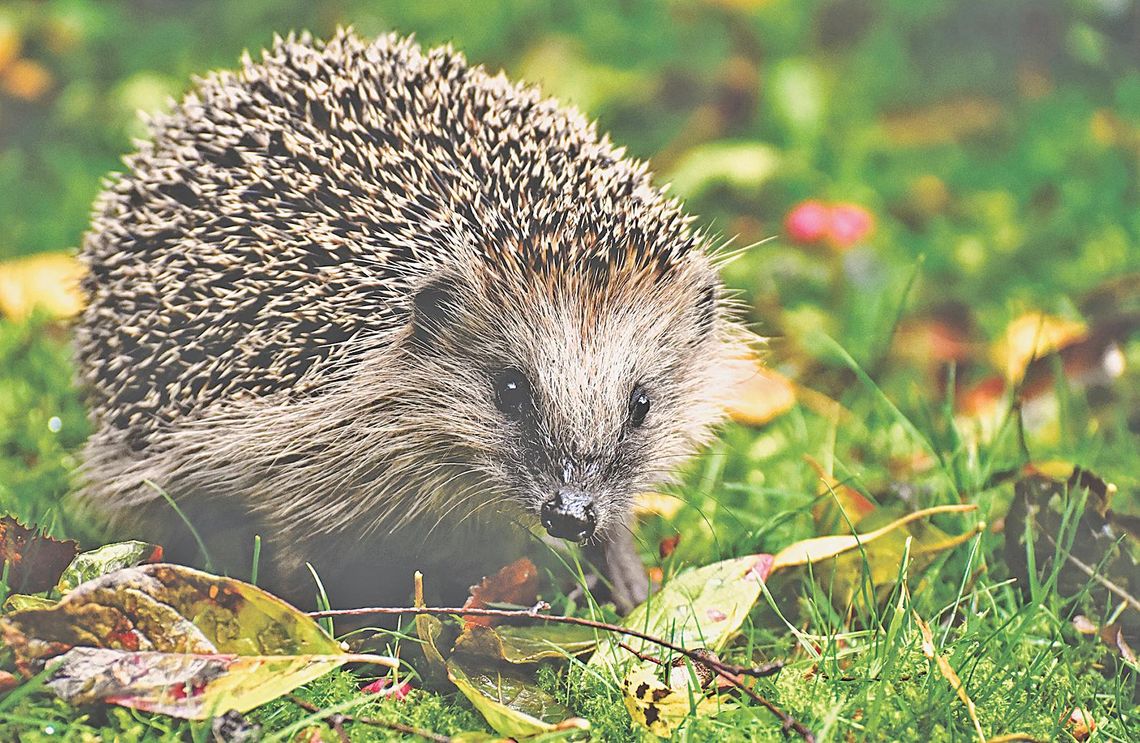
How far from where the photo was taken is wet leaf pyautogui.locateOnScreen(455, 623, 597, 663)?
194cm

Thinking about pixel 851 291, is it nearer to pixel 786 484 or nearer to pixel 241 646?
pixel 786 484

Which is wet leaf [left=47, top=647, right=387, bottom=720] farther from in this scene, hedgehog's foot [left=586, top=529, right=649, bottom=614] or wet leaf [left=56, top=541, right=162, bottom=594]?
hedgehog's foot [left=586, top=529, right=649, bottom=614]

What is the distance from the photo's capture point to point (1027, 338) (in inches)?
134

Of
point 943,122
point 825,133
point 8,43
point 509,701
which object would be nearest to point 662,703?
point 509,701

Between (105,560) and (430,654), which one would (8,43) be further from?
(430,654)

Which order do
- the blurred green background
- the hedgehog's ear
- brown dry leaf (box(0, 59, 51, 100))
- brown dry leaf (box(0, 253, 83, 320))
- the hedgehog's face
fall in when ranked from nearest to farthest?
the hedgehog's face, the hedgehog's ear, brown dry leaf (box(0, 253, 83, 320)), the blurred green background, brown dry leaf (box(0, 59, 51, 100))

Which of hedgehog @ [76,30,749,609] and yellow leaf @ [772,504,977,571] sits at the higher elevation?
hedgehog @ [76,30,749,609]

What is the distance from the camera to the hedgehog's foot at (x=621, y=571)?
2.29m

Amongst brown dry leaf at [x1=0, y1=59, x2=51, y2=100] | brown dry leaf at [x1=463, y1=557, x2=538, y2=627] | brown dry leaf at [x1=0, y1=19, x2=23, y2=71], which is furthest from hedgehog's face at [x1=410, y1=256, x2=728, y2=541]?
brown dry leaf at [x1=0, y1=19, x2=23, y2=71]

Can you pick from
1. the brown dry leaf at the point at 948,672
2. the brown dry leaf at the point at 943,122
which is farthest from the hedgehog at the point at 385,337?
the brown dry leaf at the point at 943,122

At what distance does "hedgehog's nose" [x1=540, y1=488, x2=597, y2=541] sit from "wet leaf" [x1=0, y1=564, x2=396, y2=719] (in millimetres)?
374

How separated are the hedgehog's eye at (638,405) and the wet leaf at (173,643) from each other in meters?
0.68

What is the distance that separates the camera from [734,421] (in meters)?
3.10

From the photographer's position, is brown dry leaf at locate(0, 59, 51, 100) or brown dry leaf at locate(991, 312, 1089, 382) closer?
brown dry leaf at locate(991, 312, 1089, 382)
